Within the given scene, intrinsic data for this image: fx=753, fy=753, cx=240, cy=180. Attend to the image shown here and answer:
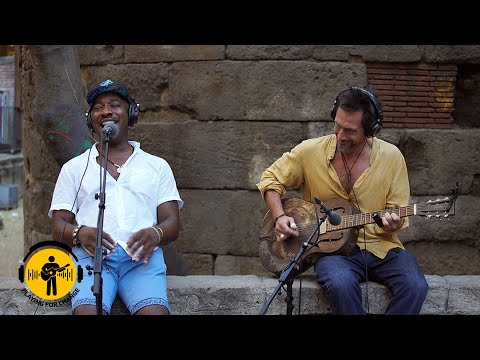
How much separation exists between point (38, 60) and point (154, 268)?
7.27ft

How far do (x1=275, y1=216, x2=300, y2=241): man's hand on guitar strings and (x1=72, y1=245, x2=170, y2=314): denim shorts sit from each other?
776mm

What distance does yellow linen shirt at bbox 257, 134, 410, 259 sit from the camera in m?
4.66

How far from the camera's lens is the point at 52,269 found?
419cm

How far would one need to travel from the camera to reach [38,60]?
18.9 feet

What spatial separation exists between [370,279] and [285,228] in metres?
0.63

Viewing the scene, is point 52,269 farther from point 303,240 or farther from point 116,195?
point 303,240

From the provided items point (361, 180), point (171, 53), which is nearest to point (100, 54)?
point (171, 53)

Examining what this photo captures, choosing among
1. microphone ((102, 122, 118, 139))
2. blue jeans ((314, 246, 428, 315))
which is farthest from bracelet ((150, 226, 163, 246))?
blue jeans ((314, 246, 428, 315))

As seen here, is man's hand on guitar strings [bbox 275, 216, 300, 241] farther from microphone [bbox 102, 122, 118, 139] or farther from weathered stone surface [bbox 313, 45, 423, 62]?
weathered stone surface [bbox 313, 45, 423, 62]

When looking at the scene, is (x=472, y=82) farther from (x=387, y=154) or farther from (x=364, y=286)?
(x=364, y=286)

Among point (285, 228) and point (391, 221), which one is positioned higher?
point (391, 221)

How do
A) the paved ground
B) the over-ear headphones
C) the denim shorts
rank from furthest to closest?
the paved ground < the denim shorts < the over-ear headphones
